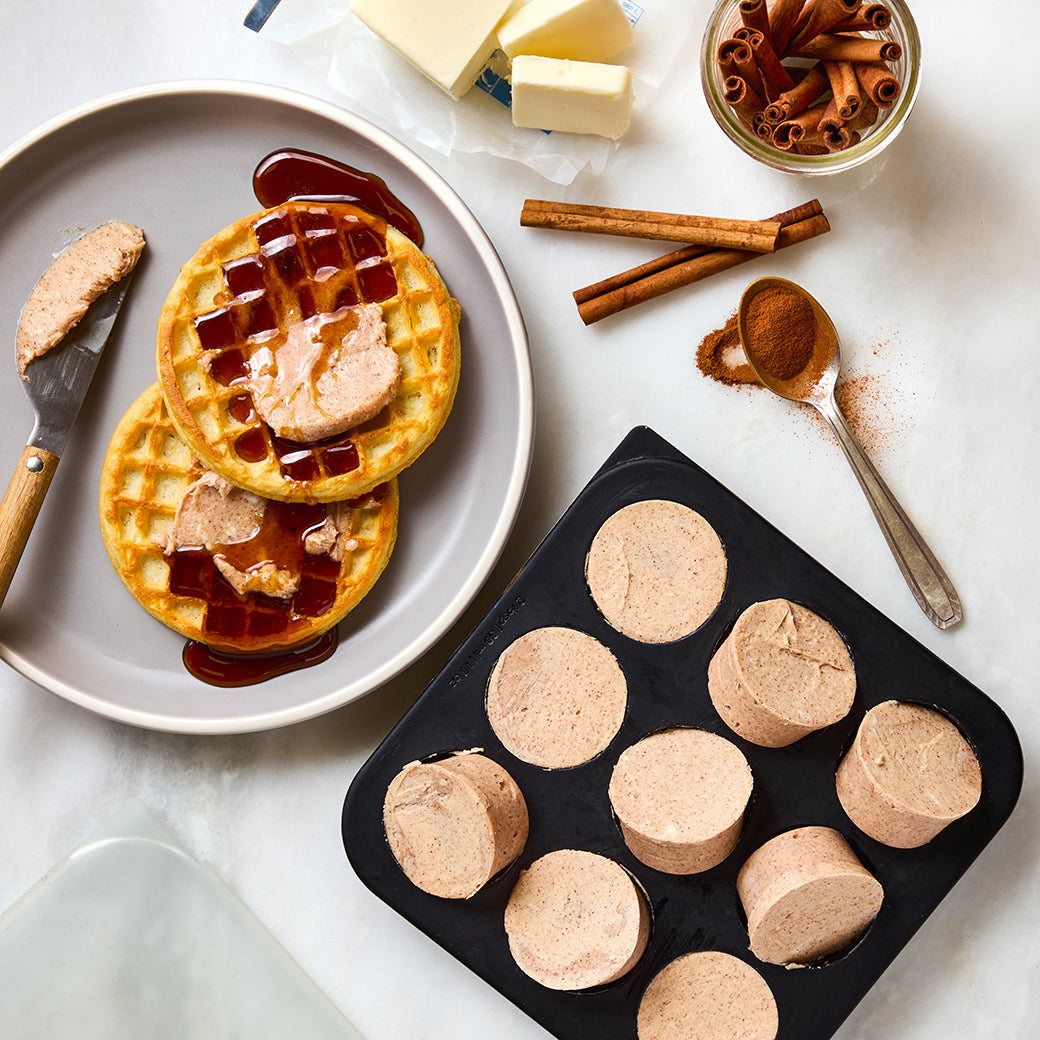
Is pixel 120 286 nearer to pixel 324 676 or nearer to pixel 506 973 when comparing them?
pixel 324 676

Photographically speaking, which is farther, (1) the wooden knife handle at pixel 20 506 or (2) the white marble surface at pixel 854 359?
(2) the white marble surface at pixel 854 359

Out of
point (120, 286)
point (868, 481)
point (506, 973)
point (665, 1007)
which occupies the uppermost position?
point (120, 286)

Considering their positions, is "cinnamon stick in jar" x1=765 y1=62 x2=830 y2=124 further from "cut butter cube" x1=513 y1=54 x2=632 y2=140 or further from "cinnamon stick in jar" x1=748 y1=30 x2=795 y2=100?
"cut butter cube" x1=513 y1=54 x2=632 y2=140

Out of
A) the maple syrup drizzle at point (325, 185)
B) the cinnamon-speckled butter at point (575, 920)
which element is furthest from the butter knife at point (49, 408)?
the cinnamon-speckled butter at point (575, 920)

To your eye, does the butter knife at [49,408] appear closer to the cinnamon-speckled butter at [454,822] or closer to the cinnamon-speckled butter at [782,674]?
the cinnamon-speckled butter at [454,822]

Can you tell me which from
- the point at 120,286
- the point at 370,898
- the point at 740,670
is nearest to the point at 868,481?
the point at 740,670
